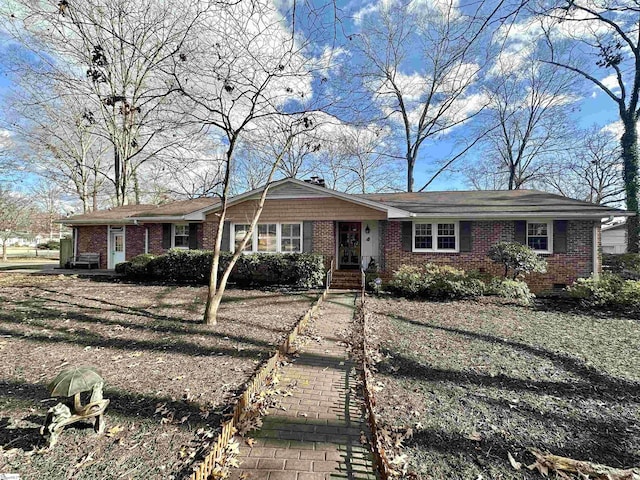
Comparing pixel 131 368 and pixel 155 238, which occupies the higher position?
pixel 155 238

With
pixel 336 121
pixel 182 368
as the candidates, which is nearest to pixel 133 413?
pixel 182 368

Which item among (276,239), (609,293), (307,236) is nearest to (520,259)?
(609,293)

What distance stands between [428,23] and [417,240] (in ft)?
28.6

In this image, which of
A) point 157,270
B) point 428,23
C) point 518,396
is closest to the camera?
point 518,396

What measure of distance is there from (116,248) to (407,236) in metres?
15.8

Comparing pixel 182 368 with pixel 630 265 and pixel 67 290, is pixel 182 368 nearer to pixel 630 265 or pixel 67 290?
pixel 67 290

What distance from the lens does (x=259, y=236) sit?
13711 millimetres

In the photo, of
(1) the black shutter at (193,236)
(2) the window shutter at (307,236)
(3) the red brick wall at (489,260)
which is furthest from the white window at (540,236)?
(1) the black shutter at (193,236)

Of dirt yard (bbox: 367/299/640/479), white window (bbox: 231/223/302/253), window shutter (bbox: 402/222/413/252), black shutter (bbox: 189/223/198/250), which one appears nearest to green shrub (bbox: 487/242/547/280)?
dirt yard (bbox: 367/299/640/479)

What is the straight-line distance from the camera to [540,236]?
38.6ft

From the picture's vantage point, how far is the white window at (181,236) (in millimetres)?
15289

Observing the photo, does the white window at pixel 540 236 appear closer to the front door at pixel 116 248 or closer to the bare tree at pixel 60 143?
the front door at pixel 116 248

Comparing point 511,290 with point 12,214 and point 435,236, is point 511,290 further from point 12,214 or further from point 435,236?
point 12,214

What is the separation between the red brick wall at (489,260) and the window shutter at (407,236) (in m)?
0.13
